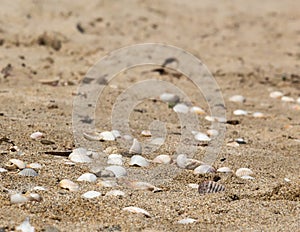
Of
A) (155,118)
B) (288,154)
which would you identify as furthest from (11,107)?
(288,154)

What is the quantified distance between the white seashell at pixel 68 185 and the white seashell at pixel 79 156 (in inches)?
13.1

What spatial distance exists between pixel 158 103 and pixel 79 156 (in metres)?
1.43

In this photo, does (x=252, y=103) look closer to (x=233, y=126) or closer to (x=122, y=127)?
(x=233, y=126)

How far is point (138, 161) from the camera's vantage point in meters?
3.12

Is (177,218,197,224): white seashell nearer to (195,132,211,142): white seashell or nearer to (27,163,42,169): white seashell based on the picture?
(27,163,42,169): white seashell

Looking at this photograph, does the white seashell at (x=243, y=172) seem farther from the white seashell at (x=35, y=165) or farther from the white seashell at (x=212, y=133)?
the white seashell at (x=35, y=165)

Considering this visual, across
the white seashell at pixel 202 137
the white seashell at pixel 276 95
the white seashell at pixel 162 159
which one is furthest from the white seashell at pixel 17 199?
the white seashell at pixel 276 95

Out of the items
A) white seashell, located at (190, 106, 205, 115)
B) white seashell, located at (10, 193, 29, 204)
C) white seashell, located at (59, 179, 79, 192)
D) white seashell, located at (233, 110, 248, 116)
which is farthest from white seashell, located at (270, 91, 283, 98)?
white seashell, located at (10, 193, 29, 204)

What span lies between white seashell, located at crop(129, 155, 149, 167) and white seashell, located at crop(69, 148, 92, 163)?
0.20 meters

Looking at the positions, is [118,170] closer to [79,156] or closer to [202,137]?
[79,156]

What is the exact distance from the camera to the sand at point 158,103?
98.8 inches

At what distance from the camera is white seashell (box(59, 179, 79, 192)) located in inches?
106

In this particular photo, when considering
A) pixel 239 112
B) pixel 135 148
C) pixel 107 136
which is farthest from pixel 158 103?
pixel 135 148

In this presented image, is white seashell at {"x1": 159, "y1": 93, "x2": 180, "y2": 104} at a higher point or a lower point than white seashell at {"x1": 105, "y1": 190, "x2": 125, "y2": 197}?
lower
